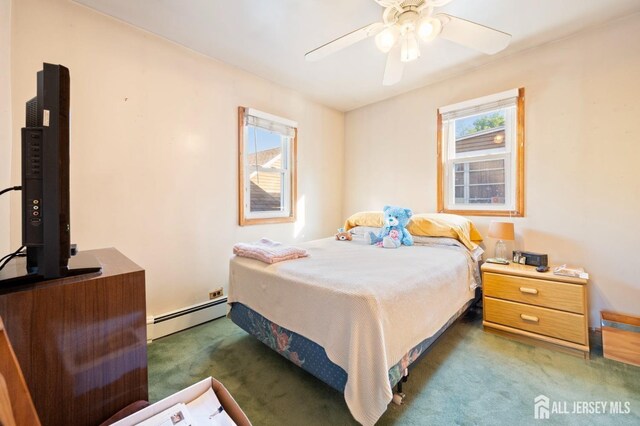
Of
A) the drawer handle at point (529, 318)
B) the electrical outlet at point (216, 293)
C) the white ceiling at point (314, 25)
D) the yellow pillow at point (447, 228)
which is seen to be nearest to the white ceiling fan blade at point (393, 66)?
the white ceiling at point (314, 25)

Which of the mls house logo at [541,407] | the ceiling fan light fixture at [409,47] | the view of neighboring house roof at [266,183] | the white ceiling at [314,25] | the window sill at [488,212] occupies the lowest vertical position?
the mls house logo at [541,407]

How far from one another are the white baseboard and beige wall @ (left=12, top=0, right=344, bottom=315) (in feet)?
0.23

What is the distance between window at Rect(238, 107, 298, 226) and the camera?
109 inches

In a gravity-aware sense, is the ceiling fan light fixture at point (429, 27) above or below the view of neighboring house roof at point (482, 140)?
above

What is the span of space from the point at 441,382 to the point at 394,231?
1297mm

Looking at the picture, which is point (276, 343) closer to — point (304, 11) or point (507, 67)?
point (304, 11)

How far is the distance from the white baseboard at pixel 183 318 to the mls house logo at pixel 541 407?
2.48m

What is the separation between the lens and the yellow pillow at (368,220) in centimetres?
297

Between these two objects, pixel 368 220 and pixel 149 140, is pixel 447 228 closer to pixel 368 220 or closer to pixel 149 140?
pixel 368 220

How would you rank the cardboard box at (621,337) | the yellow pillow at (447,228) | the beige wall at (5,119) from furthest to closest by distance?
the yellow pillow at (447,228), the cardboard box at (621,337), the beige wall at (5,119)

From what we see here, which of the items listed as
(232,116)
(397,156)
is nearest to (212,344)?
(232,116)

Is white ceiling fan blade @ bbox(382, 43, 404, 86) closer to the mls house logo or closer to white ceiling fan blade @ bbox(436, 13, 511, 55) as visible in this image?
white ceiling fan blade @ bbox(436, 13, 511, 55)

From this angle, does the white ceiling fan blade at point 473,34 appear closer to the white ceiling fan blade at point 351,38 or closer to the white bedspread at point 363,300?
the white ceiling fan blade at point 351,38

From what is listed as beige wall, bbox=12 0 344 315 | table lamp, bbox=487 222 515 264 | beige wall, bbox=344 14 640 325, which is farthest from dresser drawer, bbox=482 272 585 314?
beige wall, bbox=12 0 344 315
